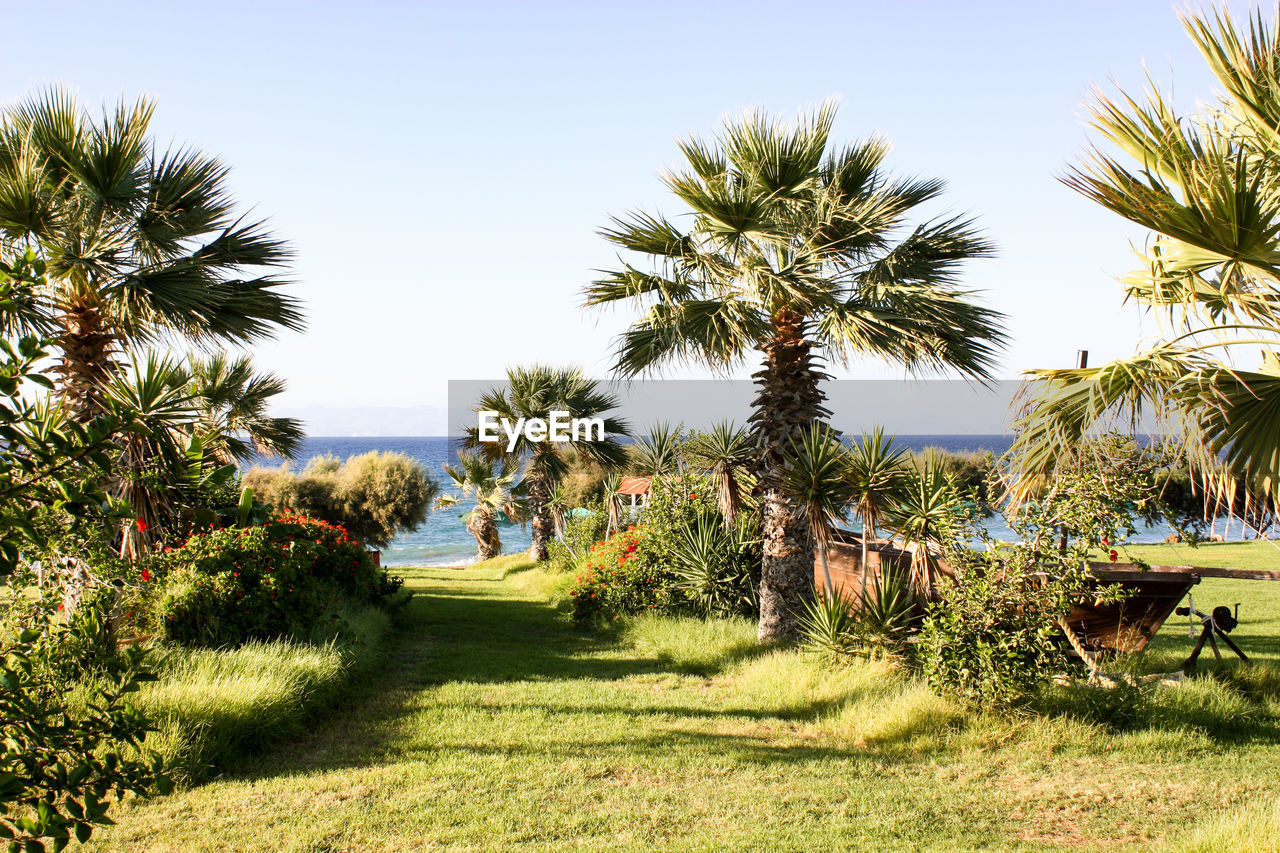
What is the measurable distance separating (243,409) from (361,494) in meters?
13.6

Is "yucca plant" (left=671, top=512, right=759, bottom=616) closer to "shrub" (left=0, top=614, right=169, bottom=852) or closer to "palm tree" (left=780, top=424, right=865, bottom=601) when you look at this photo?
"palm tree" (left=780, top=424, right=865, bottom=601)

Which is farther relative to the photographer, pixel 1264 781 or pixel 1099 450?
pixel 1099 450

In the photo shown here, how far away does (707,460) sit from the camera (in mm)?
Answer: 11773

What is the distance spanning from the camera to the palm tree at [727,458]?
11133 millimetres

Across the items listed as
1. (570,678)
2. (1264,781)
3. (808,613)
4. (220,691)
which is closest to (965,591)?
(1264,781)

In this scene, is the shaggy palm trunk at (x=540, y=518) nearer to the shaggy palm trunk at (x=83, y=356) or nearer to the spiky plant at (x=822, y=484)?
the spiky plant at (x=822, y=484)

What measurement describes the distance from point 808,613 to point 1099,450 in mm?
4421

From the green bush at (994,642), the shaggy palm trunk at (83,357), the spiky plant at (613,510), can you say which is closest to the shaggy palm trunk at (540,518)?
the spiky plant at (613,510)

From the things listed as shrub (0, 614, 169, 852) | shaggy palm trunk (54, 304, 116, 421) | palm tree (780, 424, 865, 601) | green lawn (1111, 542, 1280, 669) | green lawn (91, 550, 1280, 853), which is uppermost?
shaggy palm trunk (54, 304, 116, 421)

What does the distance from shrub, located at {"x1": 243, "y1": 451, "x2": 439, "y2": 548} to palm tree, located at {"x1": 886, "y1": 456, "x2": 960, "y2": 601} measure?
70.9 ft

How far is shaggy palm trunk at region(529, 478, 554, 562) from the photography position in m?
22.9

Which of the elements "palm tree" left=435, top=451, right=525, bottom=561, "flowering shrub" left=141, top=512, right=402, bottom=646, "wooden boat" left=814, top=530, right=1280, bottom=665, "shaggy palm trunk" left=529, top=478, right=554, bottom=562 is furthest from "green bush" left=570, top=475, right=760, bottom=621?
"palm tree" left=435, top=451, right=525, bottom=561

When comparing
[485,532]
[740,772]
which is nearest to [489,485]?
[485,532]

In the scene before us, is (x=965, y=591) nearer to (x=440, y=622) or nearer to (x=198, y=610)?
(x=198, y=610)
